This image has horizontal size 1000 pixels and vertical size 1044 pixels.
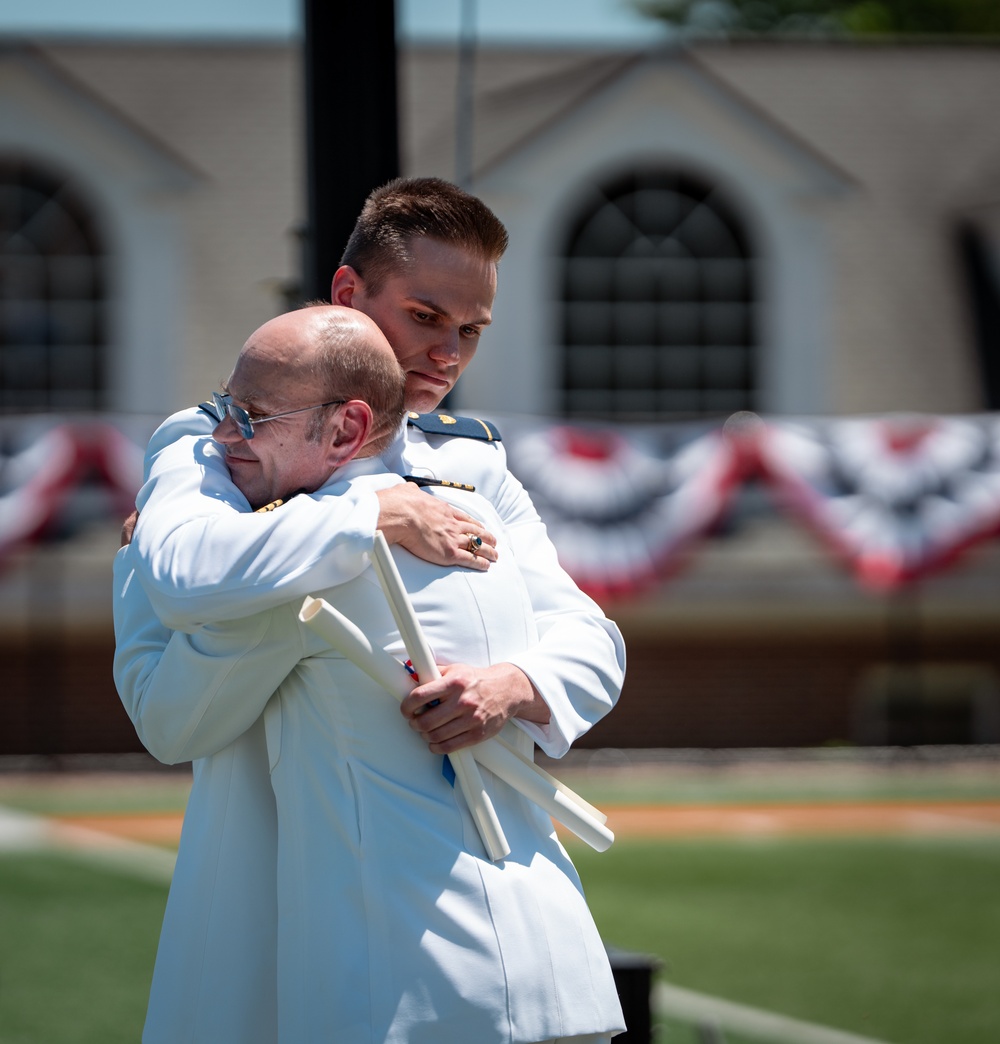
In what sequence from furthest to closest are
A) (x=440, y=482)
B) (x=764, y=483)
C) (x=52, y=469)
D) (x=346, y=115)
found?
(x=764, y=483)
(x=52, y=469)
(x=346, y=115)
(x=440, y=482)

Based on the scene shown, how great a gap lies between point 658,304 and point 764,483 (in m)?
2.91

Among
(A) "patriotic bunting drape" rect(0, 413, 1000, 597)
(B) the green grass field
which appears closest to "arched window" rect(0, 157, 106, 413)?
(A) "patriotic bunting drape" rect(0, 413, 1000, 597)

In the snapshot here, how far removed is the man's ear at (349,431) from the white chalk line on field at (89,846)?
7711 mm

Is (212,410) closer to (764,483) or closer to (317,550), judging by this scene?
(317,550)

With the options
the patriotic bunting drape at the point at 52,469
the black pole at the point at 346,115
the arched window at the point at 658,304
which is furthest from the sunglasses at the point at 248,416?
Answer: the arched window at the point at 658,304

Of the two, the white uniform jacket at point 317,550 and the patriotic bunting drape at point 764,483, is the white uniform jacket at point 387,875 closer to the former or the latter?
the white uniform jacket at point 317,550

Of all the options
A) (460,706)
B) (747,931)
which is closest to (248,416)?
(460,706)

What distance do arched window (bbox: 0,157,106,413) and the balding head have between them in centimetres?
1554

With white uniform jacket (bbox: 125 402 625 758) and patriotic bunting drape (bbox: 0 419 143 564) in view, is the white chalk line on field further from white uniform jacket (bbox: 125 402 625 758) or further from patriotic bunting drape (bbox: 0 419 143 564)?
white uniform jacket (bbox: 125 402 625 758)

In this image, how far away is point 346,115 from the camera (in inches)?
161

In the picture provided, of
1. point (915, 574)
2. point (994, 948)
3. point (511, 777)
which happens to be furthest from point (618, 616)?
point (511, 777)

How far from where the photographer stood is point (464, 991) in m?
2.13

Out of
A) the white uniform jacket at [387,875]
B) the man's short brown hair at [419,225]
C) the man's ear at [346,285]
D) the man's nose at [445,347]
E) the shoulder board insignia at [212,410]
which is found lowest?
the white uniform jacket at [387,875]

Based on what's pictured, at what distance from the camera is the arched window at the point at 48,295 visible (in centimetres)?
1709
